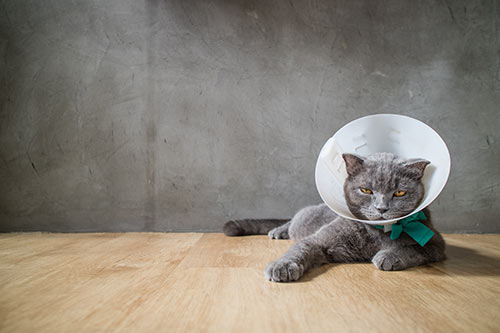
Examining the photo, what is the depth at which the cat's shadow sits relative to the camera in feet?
3.84

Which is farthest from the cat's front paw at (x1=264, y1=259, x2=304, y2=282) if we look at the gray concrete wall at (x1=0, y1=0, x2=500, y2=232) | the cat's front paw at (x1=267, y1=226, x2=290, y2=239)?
the gray concrete wall at (x1=0, y1=0, x2=500, y2=232)

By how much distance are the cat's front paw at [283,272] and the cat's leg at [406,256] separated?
331 mm

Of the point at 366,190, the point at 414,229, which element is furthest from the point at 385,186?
the point at 414,229

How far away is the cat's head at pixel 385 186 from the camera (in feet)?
3.92

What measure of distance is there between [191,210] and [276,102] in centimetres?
84

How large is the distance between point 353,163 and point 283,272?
523 mm

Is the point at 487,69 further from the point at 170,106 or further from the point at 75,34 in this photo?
the point at 75,34

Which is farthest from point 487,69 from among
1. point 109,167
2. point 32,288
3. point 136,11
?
point 32,288

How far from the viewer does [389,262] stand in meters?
1.18

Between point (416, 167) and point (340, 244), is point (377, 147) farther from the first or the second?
point (340, 244)

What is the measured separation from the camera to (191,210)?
6.66 ft

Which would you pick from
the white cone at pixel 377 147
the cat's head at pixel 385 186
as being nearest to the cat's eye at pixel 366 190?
the cat's head at pixel 385 186

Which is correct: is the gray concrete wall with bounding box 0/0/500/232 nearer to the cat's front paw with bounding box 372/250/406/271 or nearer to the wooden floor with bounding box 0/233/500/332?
the wooden floor with bounding box 0/233/500/332

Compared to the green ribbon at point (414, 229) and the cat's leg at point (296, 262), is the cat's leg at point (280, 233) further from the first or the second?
the green ribbon at point (414, 229)
